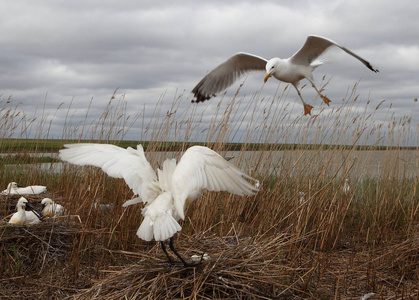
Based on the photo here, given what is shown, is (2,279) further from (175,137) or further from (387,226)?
(387,226)

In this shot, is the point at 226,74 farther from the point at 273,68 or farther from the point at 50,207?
the point at 50,207

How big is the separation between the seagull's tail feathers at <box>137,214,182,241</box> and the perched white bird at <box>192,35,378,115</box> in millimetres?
3201

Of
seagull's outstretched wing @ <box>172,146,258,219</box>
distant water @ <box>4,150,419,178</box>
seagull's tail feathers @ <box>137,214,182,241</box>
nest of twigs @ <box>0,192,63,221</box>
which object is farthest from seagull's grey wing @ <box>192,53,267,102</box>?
seagull's tail feathers @ <box>137,214,182,241</box>

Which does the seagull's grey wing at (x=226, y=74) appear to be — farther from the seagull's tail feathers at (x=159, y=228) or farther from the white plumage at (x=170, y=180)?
the seagull's tail feathers at (x=159, y=228)

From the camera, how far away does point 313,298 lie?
112 inches

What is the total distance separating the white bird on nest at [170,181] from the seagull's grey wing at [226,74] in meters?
3.47

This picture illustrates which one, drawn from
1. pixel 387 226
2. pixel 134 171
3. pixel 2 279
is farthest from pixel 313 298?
pixel 2 279

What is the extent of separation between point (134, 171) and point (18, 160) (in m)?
4.68

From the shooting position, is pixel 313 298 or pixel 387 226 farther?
pixel 387 226

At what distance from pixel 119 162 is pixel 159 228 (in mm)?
607

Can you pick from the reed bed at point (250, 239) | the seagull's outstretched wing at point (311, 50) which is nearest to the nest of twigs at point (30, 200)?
the reed bed at point (250, 239)

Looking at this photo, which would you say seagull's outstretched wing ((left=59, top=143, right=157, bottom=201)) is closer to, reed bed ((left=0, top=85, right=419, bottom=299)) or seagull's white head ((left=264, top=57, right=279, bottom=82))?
reed bed ((left=0, top=85, right=419, bottom=299))

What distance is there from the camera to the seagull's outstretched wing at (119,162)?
2.66 metres

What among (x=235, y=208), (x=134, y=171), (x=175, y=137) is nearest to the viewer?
(x=134, y=171)
